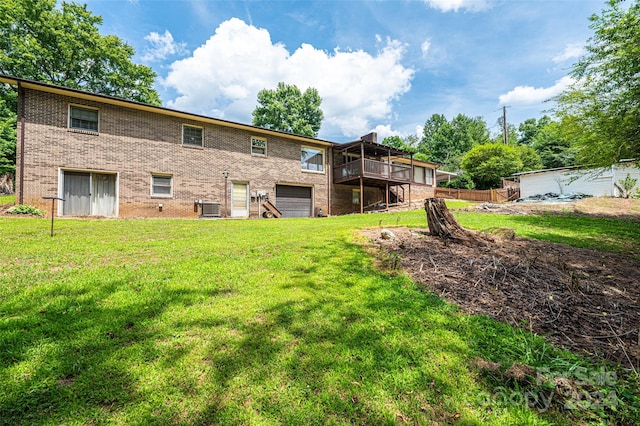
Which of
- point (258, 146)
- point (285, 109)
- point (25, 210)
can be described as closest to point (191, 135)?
point (258, 146)

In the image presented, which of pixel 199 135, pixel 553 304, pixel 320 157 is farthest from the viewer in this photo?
pixel 320 157

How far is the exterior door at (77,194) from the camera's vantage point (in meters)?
10.3

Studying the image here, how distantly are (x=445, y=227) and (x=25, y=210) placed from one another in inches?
531

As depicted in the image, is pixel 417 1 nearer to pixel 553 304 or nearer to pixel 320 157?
pixel 320 157

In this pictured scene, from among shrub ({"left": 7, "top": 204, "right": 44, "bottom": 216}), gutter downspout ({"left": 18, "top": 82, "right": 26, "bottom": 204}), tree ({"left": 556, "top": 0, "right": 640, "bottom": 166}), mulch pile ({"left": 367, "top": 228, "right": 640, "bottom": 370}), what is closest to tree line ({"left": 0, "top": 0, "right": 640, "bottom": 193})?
tree ({"left": 556, "top": 0, "right": 640, "bottom": 166})

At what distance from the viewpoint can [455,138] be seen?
4316 centimetres

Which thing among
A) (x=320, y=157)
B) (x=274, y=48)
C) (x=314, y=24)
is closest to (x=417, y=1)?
(x=314, y=24)

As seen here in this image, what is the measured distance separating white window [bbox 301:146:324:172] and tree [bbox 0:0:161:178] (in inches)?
704

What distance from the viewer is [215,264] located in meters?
4.09

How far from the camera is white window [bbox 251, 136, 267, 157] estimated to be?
584 inches

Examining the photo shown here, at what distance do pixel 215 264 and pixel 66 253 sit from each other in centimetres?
268

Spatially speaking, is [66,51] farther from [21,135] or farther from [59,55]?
[21,135]

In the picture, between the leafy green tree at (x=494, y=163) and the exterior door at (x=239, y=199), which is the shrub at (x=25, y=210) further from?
the leafy green tree at (x=494, y=163)

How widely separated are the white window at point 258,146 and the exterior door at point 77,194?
7.56 metres
